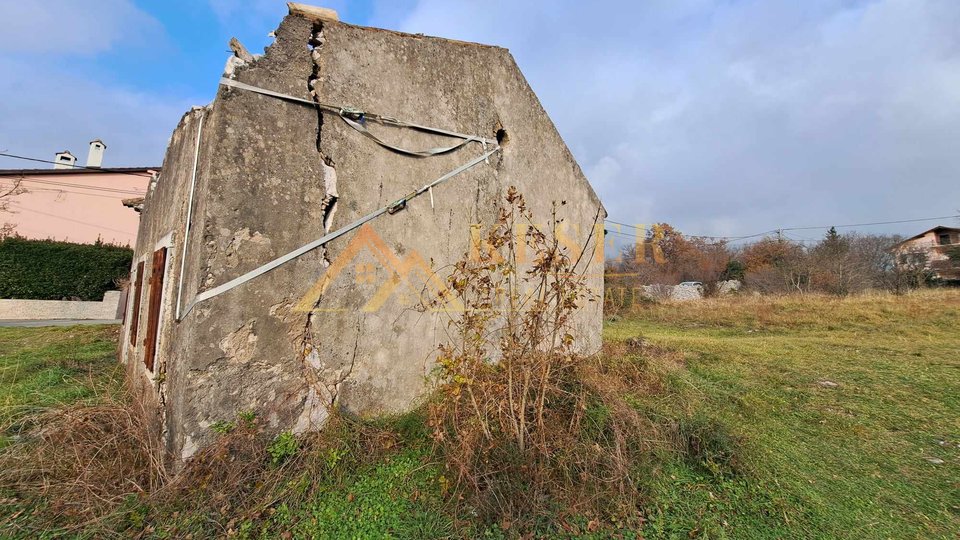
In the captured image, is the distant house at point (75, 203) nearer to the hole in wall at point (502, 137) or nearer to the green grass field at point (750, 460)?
the green grass field at point (750, 460)

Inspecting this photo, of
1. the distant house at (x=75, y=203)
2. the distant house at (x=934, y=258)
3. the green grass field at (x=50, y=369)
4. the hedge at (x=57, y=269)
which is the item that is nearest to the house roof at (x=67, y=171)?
the distant house at (x=75, y=203)

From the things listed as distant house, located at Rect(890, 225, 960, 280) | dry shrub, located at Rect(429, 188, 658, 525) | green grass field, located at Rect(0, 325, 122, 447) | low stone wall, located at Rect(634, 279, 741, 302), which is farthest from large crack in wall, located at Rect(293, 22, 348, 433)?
distant house, located at Rect(890, 225, 960, 280)

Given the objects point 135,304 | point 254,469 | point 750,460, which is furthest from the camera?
point 135,304

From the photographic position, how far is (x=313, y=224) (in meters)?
3.21

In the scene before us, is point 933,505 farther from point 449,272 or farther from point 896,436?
point 449,272

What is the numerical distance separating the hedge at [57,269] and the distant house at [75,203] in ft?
21.7

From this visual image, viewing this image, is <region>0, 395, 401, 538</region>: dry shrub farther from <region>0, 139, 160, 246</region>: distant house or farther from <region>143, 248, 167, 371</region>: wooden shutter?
<region>0, 139, 160, 246</region>: distant house

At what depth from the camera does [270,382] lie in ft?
9.80

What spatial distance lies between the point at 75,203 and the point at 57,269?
1091cm

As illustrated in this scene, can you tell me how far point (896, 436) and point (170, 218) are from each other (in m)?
7.12

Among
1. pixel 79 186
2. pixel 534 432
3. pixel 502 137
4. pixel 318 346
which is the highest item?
pixel 79 186

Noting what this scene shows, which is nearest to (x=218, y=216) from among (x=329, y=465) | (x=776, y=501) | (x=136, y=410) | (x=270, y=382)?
(x=270, y=382)
